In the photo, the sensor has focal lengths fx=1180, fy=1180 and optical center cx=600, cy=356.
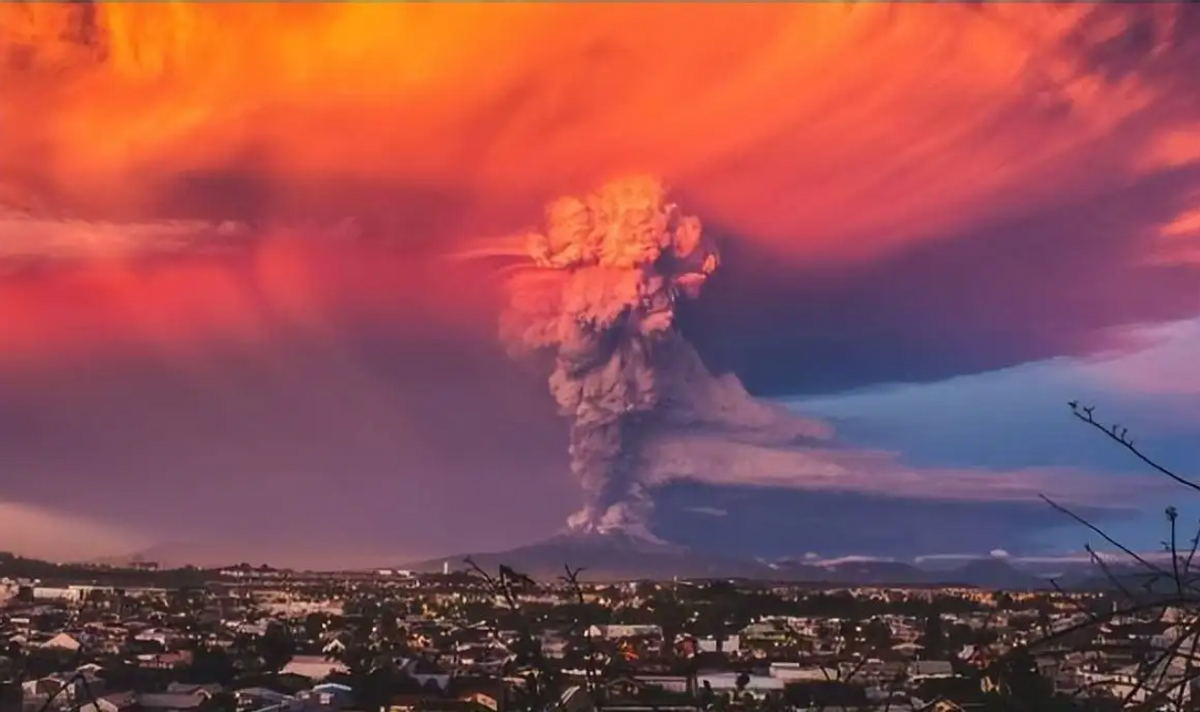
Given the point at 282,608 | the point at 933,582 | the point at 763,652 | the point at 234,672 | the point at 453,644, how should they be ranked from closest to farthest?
the point at 453,644 → the point at 763,652 → the point at 234,672 → the point at 282,608 → the point at 933,582

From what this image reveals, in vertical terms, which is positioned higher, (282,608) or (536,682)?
(282,608)

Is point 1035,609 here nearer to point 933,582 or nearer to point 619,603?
point 619,603

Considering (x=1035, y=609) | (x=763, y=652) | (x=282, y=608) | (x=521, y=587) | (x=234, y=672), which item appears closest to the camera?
→ (x=521, y=587)

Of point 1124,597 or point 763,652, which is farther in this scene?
point 763,652

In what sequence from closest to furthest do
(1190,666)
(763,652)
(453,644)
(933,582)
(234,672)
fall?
(1190,666)
(453,644)
(763,652)
(234,672)
(933,582)

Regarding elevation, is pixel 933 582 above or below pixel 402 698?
above

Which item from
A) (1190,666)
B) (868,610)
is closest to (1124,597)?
(1190,666)

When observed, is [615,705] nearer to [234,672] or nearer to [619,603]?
[619,603]

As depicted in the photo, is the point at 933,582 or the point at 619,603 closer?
the point at 619,603

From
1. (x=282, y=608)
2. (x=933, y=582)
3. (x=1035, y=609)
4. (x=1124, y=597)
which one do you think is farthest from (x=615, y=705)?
(x=933, y=582)
